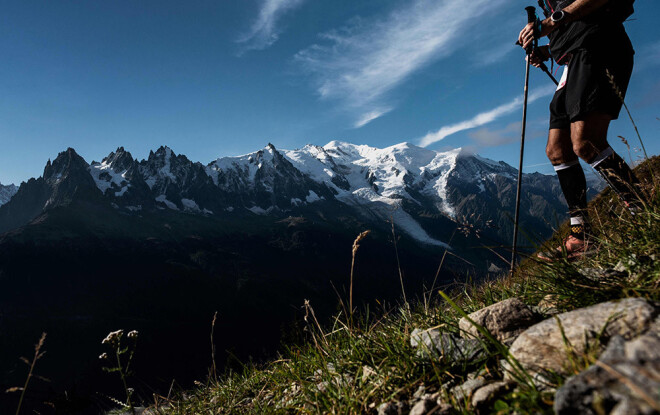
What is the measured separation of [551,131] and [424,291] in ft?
9.84

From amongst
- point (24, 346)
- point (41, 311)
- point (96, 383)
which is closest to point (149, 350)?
point (96, 383)

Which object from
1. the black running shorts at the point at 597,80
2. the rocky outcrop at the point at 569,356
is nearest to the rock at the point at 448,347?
the rocky outcrop at the point at 569,356

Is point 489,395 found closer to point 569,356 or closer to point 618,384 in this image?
point 569,356

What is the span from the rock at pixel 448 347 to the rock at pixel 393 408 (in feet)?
1.31

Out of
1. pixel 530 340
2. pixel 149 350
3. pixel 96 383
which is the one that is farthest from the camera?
pixel 149 350

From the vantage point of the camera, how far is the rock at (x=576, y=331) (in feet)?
5.46

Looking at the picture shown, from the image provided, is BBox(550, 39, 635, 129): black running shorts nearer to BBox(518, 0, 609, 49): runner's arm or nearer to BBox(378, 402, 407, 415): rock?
BBox(518, 0, 609, 49): runner's arm

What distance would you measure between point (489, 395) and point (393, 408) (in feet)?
2.28

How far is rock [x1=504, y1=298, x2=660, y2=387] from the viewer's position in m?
1.67

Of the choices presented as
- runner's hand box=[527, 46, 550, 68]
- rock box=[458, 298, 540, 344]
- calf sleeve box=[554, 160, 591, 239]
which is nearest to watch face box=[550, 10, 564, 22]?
runner's hand box=[527, 46, 550, 68]

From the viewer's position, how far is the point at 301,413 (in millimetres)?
2871

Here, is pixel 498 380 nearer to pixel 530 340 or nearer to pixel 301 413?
pixel 530 340

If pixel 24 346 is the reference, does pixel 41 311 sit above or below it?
above

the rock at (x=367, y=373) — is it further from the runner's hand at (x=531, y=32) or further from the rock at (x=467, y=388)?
the runner's hand at (x=531, y=32)
